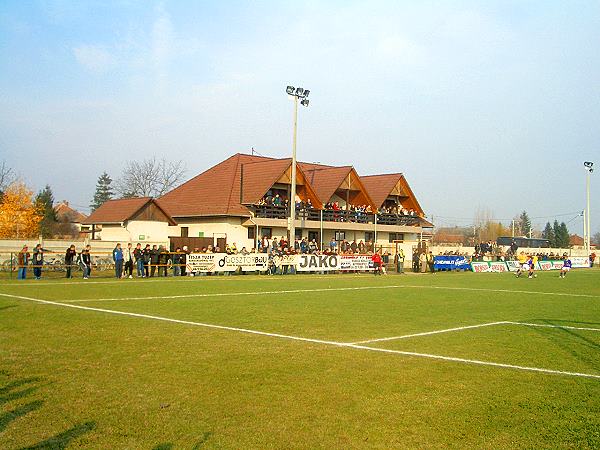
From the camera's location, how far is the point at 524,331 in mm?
14156

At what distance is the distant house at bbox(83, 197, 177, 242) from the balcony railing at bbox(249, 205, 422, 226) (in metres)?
6.93

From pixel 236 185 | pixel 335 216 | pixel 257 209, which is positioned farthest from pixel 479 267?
pixel 236 185

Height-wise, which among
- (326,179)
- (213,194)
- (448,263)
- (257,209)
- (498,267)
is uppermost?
(326,179)

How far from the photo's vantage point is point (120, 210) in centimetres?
5103

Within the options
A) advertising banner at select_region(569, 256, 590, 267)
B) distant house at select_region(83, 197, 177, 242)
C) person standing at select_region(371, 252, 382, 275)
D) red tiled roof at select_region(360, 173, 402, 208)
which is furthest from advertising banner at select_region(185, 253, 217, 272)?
advertising banner at select_region(569, 256, 590, 267)

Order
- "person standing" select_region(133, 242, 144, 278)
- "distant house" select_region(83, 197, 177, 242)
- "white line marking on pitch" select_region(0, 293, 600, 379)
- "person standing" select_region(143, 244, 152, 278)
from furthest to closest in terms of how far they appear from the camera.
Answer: "distant house" select_region(83, 197, 177, 242)
"person standing" select_region(143, 244, 152, 278)
"person standing" select_region(133, 242, 144, 278)
"white line marking on pitch" select_region(0, 293, 600, 379)

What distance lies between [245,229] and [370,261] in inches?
437

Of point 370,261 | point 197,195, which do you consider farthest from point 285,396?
point 197,195

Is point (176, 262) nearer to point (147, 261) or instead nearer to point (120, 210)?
point (147, 261)

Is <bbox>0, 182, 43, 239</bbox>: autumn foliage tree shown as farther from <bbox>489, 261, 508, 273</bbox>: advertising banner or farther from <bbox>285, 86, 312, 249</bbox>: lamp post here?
<bbox>489, 261, 508, 273</bbox>: advertising banner

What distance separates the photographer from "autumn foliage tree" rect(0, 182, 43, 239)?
194 feet

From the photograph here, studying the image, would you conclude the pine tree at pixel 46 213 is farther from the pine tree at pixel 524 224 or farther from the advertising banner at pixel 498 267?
the pine tree at pixel 524 224

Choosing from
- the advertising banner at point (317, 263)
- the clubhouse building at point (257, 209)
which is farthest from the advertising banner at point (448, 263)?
the advertising banner at point (317, 263)

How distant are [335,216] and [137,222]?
16643mm
